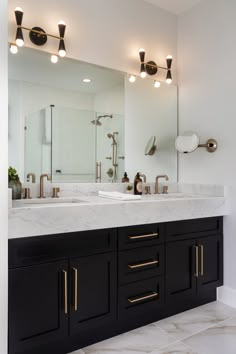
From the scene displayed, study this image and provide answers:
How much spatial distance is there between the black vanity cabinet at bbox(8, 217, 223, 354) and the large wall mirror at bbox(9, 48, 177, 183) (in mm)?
738

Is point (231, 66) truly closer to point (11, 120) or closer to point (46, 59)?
point (46, 59)

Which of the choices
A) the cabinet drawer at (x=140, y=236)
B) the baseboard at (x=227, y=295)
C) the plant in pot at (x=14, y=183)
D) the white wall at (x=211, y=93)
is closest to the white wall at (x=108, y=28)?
the white wall at (x=211, y=93)

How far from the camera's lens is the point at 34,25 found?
7.86 feet

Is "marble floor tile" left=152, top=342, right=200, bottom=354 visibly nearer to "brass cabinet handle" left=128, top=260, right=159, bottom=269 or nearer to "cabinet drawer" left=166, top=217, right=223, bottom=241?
"brass cabinet handle" left=128, top=260, right=159, bottom=269

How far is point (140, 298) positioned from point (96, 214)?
73 centimetres

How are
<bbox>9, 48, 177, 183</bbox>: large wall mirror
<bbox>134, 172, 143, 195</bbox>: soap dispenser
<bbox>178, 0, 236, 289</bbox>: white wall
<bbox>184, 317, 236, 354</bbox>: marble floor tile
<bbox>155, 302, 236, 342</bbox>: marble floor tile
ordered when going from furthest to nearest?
<bbox>134, 172, 143, 195</bbox>: soap dispenser, <bbox>178, 0, 236, 289</bbox>: white wall, <bbox>9, 48, 177, 183</bbox>: large wall mirror, <bbox>155, 302, 236, 342</bbox>: marble floor tile, <bbox>184, 317, 236, 354</bbox>: marble floor tile

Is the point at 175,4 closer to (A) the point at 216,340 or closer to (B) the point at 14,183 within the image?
(B) the point at 14,183

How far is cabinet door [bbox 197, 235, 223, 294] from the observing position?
2.64 meters

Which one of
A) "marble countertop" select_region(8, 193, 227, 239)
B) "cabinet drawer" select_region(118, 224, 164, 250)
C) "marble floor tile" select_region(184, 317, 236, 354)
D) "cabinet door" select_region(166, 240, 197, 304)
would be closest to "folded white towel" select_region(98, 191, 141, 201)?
"marble countertop" select_region(8, 193, 227, 239)

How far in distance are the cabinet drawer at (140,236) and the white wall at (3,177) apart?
0.80 m

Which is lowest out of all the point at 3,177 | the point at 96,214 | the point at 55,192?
the point at 96,214

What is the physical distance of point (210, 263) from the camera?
273cm

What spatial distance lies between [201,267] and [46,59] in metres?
2.10

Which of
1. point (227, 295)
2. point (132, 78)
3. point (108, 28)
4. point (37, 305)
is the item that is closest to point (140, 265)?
point (37, 305)
